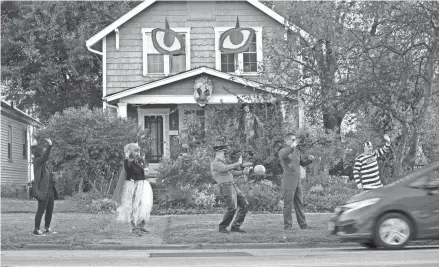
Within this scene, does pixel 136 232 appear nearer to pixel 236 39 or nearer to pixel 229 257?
pixel 229 257

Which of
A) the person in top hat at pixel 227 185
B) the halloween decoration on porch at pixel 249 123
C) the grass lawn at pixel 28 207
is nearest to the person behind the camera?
the person in top hat at pixel 227 185

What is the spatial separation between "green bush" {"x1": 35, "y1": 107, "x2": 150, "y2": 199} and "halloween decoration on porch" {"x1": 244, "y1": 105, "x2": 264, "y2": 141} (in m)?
3.34

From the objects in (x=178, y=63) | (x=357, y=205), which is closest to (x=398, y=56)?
(x=357, y=205)

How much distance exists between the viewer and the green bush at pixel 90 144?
20875 millimetres

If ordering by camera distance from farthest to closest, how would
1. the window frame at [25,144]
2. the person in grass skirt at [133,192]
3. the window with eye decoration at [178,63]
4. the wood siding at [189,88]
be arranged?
the window frame at [25,144]
the window with eye decoration at [178,63]
the wood siding at [189,88]
the person in grass skirt at [133,192]

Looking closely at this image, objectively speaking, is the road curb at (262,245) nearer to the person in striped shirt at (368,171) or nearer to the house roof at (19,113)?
the person in striped shirt at (368,171)

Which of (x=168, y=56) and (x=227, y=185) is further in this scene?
(x=168, y=56)

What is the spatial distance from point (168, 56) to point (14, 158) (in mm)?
11337

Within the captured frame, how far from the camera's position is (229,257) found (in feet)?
36.0

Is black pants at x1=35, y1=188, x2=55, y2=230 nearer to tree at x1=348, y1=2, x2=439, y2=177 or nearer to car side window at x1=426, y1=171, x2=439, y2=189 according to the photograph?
tree at x1=348, y1=2, x2=439, y2=177

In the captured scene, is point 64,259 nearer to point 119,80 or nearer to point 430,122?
point 430,122

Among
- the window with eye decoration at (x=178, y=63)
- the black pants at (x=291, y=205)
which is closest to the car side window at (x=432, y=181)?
the black pants at (x=291, y=205)

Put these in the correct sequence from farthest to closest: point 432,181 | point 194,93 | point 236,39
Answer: point 236,39
point 194,93
point 432,181

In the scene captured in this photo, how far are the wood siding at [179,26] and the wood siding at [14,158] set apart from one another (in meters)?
7.56
